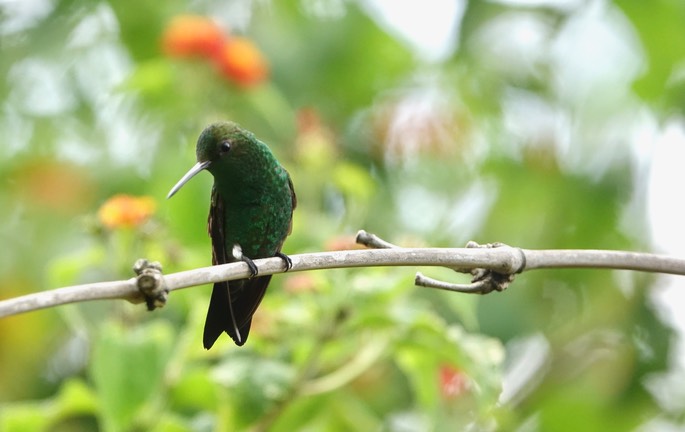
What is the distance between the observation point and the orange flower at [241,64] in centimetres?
402

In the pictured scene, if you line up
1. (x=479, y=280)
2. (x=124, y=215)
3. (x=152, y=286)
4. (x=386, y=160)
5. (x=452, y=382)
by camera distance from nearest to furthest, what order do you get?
(x=152, y=286)
(x=479, y=280)
(x=124, y=215)
(x=452, y=382)
(x=386, y=160)

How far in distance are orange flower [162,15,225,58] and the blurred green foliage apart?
0.22ft

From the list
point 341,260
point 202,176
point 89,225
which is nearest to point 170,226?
point 202,176

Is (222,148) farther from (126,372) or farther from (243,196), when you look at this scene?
(126,372)

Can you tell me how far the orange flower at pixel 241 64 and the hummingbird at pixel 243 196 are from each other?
74 centimetres

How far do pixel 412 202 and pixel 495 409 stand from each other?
56.2 inches

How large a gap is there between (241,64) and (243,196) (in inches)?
34.2

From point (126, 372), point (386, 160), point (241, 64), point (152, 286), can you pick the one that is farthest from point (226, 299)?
point (386, 160)

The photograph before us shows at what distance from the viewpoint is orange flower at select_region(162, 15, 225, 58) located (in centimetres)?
403

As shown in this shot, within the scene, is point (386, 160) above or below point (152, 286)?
above

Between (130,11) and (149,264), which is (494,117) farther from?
(149,264)

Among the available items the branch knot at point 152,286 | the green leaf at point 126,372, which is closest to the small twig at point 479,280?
the branch knot at point 152,286

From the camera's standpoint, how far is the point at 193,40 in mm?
4039

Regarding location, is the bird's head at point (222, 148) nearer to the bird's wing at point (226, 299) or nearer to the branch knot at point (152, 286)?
the bird's wing at point (226, 299)
